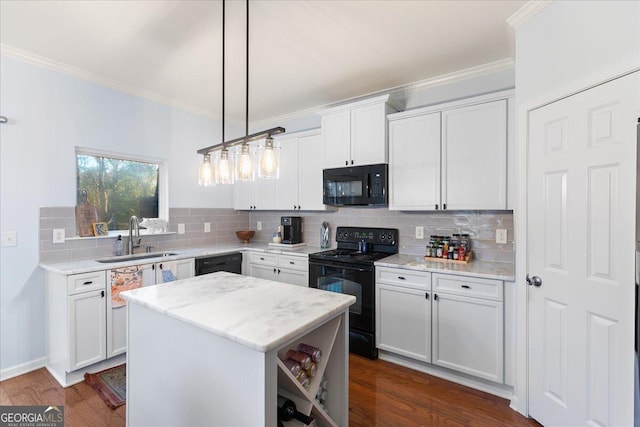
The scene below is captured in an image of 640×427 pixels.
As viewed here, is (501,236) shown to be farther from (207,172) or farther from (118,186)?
(118,186)

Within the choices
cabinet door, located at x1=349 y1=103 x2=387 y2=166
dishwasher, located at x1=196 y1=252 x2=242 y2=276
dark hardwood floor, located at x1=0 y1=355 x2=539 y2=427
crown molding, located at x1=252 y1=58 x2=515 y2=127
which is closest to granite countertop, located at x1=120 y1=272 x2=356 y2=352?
dark hardwood floor, located at x1=0 y1=355 x2=539 y2=427

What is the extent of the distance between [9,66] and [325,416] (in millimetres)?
3400

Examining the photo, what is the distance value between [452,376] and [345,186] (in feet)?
6.31

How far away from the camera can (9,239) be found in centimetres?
241

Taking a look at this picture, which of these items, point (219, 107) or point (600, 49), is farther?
point (219, 107)

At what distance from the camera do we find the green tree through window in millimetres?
2965

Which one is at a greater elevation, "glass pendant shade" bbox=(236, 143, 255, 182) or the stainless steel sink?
"glass pendant shade" bbox=(236, 143, 255, 182)

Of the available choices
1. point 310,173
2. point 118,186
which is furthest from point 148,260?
point 310,173

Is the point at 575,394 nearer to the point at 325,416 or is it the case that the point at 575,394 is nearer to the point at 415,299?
the point at 415,299

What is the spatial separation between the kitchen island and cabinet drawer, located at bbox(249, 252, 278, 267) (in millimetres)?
1653

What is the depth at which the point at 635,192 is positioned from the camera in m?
1.39

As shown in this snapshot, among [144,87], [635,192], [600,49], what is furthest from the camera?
[144,87]

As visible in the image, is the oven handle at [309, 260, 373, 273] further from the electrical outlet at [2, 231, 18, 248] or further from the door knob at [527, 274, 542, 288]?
the electrical outlet at [2, 231, 18, 248]

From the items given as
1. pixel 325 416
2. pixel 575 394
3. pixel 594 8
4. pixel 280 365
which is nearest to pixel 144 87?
pixel 280 365
